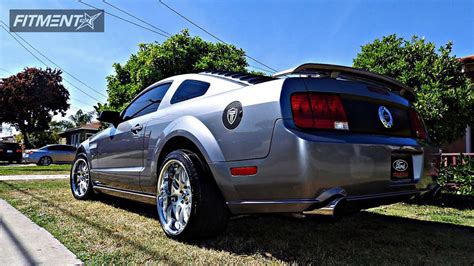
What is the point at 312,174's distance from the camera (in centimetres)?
Result: 230

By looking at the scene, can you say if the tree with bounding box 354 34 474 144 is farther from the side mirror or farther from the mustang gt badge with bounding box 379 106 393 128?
the side mirror

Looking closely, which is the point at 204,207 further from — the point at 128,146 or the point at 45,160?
the point at 45,160

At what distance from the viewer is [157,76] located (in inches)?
319

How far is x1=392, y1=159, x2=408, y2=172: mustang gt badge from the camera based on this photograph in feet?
8.75

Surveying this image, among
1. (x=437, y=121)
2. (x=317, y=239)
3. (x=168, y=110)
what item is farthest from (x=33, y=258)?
(x=437, y=121)

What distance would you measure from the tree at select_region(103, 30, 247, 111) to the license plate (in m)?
5.56

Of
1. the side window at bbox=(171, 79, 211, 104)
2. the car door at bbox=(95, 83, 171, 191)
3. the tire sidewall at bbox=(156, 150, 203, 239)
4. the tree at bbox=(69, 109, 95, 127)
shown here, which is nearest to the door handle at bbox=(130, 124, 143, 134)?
the car door at bbox=(95, 83, 171, 191)

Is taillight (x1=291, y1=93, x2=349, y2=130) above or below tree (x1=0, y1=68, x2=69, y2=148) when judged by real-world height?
below

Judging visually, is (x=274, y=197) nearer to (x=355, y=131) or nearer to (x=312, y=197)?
(x=312, y=197)

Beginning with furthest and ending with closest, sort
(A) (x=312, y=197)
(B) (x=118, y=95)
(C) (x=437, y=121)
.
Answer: (B) (x=118, y=95)
(C) (x=437, y=121)
(A) (x=312, y=197)

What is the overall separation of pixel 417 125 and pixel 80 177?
15.2ft

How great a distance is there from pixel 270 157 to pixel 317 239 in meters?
1.24

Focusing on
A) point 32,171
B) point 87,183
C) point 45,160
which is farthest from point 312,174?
point 45,160

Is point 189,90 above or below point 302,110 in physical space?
above
